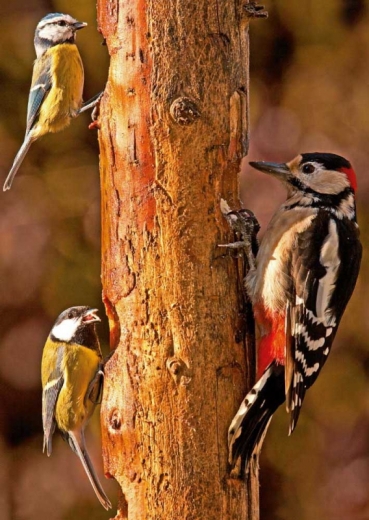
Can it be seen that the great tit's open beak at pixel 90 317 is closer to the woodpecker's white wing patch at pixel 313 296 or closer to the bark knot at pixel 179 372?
the bark knot at pixel 179 372

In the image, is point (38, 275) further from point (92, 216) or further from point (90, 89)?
point (90, 89)

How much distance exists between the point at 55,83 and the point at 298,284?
3.71 ft

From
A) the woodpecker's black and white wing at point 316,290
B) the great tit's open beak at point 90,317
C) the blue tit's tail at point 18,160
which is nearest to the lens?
the woodpecker's black and white wing at point 316,290

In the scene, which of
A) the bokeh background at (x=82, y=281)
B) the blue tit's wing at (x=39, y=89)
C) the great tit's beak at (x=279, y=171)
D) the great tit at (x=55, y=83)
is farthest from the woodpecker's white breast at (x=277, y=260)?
the bokeh background at (x=82, y=281)

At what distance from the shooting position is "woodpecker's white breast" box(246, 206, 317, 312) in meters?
2.82

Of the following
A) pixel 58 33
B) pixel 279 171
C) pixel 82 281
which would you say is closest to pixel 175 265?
pixel 279 171

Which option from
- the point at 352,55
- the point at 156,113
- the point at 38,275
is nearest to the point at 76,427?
the point at 156,113

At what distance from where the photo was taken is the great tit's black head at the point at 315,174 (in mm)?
3113

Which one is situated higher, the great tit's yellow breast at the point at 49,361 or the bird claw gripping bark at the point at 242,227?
the bird claw gripping bark at the point at 242,227

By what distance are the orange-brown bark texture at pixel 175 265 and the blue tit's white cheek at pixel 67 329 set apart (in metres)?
0.35

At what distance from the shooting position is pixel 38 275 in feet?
16.6

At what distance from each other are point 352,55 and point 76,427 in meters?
3.04

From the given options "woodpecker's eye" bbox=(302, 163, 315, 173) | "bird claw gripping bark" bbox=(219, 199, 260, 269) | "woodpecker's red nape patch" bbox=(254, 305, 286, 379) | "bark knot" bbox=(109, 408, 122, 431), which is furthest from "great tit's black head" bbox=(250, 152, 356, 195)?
"bark knot" bbox=(109, 408, 122, 431)

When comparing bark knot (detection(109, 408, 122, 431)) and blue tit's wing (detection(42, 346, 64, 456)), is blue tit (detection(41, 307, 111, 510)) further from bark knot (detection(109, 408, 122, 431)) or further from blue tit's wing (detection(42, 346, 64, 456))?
bark knot (detection(109, 408, 122, 431))
